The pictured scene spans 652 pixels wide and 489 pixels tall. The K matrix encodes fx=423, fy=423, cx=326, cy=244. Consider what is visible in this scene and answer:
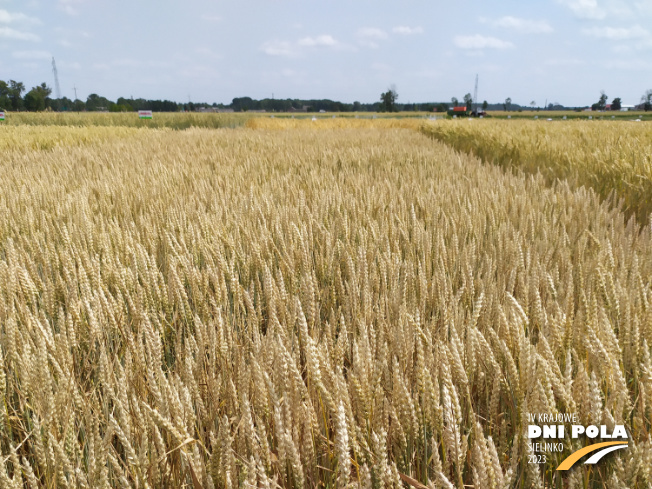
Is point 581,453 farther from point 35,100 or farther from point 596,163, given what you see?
point 35,100

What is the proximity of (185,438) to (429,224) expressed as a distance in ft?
5.10

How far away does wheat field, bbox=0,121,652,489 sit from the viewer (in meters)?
0.64

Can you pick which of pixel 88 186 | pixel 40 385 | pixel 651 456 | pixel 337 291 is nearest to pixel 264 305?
pixel 337 291

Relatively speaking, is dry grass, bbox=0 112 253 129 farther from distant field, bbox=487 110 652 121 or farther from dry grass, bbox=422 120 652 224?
distant field, bbox=487 110 652 121

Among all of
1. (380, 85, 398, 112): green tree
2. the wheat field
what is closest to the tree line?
(380, 85, 398, 112): green tree

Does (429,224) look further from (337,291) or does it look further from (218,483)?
(218,483)

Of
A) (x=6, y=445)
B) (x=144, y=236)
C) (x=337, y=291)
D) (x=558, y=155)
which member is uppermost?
(x=558, y=155)

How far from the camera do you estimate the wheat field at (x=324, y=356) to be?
0.64 metres

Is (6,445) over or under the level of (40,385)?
under

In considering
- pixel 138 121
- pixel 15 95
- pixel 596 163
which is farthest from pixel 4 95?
pixel 596 163

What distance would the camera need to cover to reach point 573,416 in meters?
0.70

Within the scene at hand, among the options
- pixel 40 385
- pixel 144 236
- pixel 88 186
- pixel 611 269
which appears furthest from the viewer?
pixel 88 186

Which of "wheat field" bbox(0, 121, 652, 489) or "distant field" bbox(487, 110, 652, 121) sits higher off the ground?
"distant field" bbox(487, 110, 652, 121)

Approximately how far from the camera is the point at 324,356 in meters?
0.74
